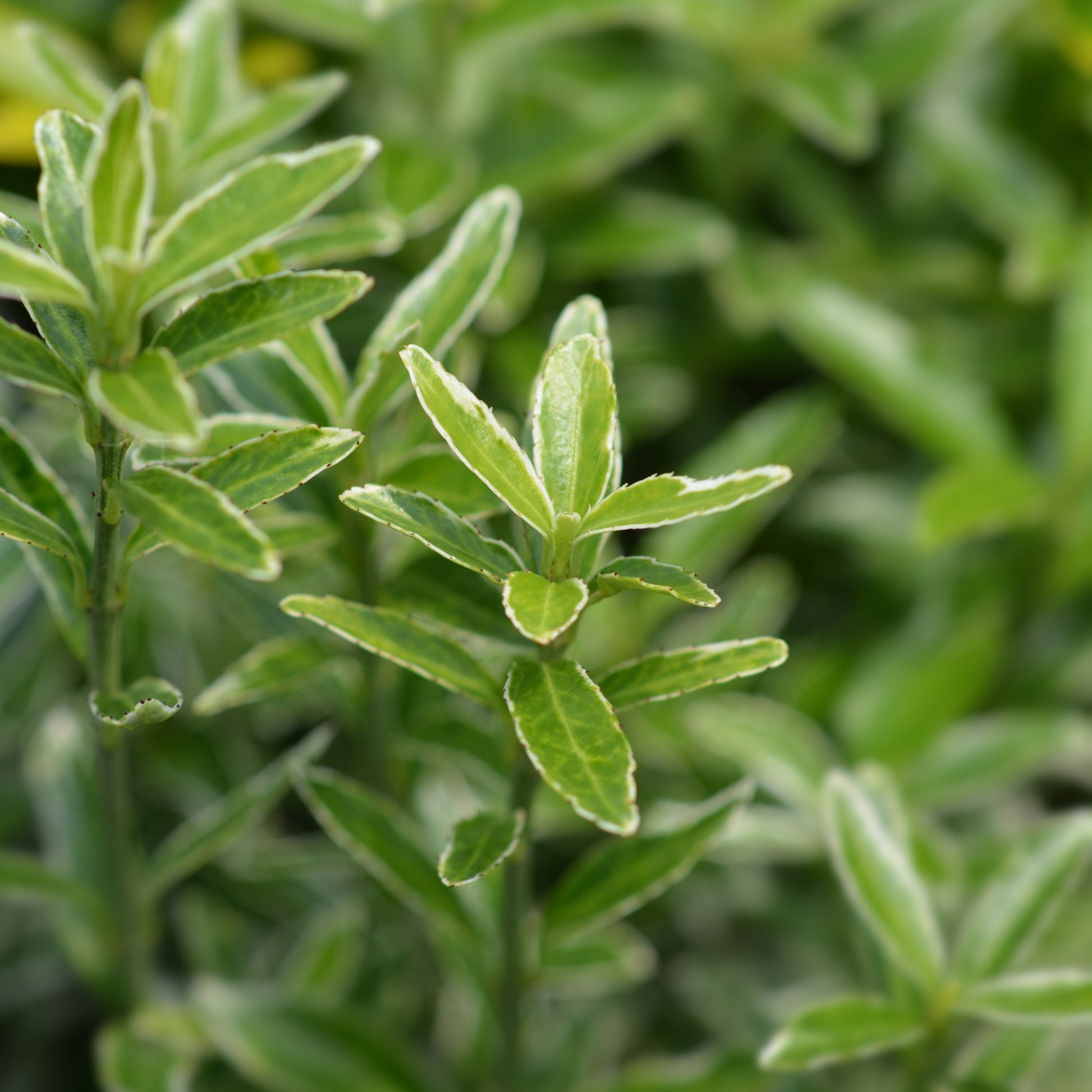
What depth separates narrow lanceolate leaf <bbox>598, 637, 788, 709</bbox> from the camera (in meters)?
0.58

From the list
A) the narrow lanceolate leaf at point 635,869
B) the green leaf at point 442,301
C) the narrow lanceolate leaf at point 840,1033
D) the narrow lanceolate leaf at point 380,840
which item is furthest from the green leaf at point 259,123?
the narrow lanceolate leaf at point 840,1033

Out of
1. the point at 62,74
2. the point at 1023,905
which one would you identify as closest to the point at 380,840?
the point at 1023,905

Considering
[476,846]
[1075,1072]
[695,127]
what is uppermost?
[695,127]

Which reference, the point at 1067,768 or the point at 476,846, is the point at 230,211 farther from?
the point at 1067,768

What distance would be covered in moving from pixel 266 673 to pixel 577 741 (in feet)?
0.96

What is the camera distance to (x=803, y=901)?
45.3 inches

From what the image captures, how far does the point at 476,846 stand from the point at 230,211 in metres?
0.34

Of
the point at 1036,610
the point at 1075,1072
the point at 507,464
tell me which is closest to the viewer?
the point at 507,464

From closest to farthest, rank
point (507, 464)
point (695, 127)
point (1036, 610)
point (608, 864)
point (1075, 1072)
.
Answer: point (507, 464)
point (608, 864)
point (1075, 1072)
point (1036, 610)
point (695, 127)

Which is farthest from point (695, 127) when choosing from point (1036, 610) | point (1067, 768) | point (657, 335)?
point (1067, 768)

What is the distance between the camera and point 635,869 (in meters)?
0.77

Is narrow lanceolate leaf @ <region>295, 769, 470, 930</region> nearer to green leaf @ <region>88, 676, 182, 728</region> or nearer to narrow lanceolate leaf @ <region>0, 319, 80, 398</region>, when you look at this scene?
green leaf @ <region>88, 676, 182, 728</region>

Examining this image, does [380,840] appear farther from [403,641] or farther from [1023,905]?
[1023,905]

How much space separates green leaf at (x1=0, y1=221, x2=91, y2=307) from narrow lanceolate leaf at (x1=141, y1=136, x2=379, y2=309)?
44 millimetres
